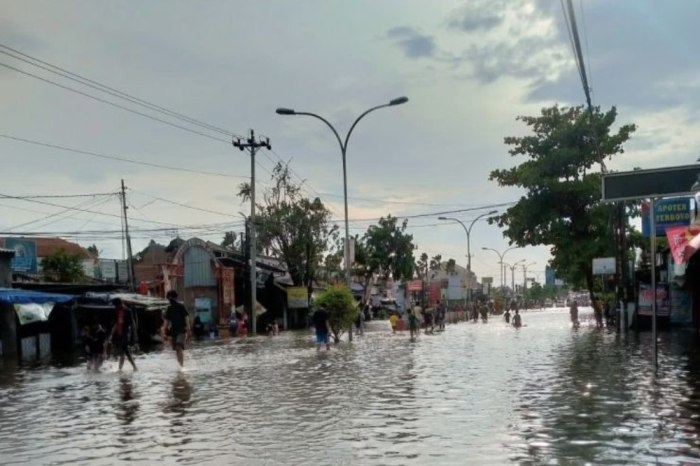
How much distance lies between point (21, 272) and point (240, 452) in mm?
30673

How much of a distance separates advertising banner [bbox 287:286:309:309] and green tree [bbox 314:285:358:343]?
24189mm

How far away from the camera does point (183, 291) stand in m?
50.7

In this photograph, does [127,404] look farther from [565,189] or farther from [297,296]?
[297,296]

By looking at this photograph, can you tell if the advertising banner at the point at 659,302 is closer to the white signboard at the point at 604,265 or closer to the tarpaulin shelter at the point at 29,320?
the white signboard at the point at 604,265

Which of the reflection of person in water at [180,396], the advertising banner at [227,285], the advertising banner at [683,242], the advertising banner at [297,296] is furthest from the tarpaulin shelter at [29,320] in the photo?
the advertising banner at [297,296]

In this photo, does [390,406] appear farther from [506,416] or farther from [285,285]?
[285,285]

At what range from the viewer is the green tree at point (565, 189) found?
4081 cm

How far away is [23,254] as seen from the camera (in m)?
36.0

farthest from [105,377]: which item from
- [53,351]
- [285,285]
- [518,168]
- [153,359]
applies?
[285,285]

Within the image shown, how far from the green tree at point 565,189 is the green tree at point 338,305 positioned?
1507cm

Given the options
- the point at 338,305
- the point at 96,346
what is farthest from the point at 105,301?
the point at 96,346

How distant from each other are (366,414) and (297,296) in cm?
4523

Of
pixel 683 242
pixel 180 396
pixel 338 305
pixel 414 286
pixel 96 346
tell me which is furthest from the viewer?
pixel 414 286

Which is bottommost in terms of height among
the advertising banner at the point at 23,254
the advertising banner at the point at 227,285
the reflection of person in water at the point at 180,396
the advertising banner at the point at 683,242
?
the reflection of person in water at the point at 180,396
